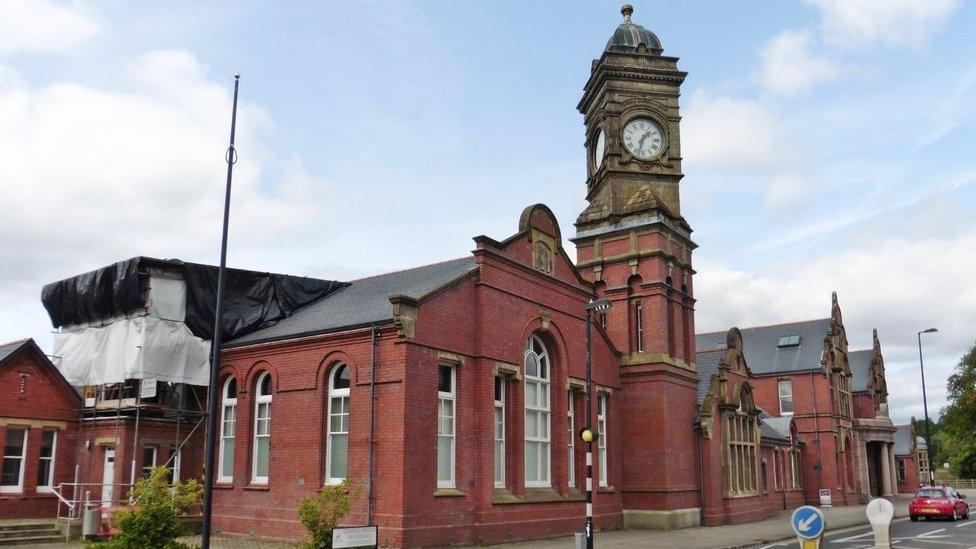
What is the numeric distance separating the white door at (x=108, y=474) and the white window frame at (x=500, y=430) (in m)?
11.7

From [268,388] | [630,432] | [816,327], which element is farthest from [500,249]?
[816,327]

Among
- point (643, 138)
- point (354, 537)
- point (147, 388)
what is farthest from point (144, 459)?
point (643, 138)

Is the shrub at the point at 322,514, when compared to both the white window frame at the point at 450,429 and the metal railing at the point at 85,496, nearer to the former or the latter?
the white window frame at the point at 450,429

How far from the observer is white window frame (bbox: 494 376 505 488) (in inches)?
976

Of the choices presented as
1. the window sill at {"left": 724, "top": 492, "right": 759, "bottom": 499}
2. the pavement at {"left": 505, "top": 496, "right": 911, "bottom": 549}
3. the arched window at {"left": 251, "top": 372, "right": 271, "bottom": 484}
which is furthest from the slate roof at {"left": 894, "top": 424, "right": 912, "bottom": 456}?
the arched window at {"left": 251, "top": 372, "right": 271, "bottom": 484}

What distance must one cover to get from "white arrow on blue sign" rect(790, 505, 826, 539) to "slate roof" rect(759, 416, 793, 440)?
120ft

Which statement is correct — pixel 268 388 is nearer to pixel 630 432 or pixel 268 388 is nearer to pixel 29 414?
pixel 29 414

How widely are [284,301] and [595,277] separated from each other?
40.9 feet

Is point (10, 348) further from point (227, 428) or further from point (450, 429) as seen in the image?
point (450, 429)

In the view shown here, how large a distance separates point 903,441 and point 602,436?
215 ft

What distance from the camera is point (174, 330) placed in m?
26.7

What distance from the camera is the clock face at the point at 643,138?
34344 millimetres

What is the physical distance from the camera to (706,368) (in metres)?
39.1

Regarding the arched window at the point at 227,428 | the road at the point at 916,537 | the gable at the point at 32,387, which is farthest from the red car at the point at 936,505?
the gable at the point at 32,387
